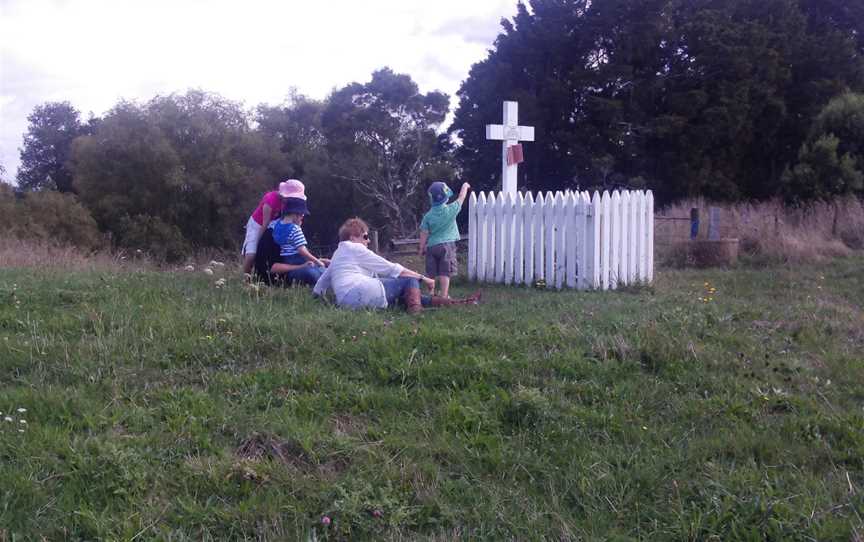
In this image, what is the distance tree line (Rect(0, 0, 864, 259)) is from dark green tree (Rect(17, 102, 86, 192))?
22.4 feet

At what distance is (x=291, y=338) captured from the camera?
615cm

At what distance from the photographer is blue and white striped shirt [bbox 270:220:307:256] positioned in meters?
8.91

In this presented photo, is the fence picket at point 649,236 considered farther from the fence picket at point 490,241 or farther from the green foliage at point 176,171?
the green foliage at point 176,171

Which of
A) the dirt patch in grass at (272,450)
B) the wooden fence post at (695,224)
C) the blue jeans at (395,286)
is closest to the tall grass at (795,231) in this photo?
the wooden fence post at (695,224)

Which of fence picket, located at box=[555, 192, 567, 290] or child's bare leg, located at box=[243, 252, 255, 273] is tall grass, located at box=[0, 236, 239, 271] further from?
fence picket, located at box=[555, 192, 567, 290]

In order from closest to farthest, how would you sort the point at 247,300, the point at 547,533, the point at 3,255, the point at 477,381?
the point at 547,533, the point at 477,381, the point at 247,300, the point at 3,255

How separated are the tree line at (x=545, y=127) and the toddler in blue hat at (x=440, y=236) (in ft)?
71.8

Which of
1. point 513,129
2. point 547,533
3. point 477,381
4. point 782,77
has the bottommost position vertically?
point 547,533

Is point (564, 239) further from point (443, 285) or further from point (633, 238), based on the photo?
point (443, 285)

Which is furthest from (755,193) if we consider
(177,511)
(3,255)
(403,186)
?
(177,511)

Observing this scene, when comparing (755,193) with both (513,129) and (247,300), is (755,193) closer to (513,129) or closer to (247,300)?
(513,129)

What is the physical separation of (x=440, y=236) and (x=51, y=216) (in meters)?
24.0

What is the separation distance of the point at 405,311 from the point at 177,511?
12.5 feet

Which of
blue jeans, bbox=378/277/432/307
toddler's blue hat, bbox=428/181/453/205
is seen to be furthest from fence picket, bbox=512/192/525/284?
blue jeans, bbox=378/277/432/307
